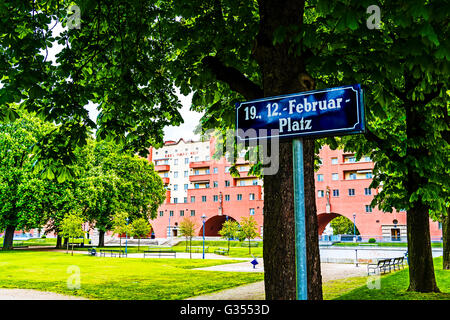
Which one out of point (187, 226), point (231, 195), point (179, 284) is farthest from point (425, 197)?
point (231, 195)

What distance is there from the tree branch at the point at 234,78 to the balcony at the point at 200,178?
68414mm

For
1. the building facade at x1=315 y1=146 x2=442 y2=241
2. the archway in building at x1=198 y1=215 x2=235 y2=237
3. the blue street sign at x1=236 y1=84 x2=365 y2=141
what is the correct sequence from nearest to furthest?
the blue street sign at x1=236 y1=84 x2=365 y2=141, the building facade at x1=315 y1=146 x2=442 y2=241, the archway in building at x1=198 y1=215 x2=235 y2=237

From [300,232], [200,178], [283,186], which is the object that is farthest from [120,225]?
[300,232]

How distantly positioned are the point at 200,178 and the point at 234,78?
231 ft

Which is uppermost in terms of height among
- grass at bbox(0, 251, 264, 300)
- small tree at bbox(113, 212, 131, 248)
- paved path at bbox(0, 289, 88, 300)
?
small tree at bbox(113, 212, 131, 248)

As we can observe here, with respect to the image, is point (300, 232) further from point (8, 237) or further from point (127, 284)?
point (8, 237)

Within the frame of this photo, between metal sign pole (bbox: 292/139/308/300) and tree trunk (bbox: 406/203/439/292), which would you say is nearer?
metal sign pole (bbox: 292/139/308/300)

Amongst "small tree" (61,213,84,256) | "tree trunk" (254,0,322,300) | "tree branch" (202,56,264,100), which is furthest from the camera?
"small tree" (61,213,84,256)

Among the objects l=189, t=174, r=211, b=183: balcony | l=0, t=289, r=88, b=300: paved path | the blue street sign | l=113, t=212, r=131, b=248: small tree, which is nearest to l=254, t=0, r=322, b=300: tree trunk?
the blue street sign

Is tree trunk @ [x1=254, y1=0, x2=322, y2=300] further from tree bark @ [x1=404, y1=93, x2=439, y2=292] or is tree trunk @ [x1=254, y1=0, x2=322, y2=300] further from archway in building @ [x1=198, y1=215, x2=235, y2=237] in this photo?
archway in building @ [x1=198, y1=215, x2=235, y2=237]

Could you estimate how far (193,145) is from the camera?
3250 inches

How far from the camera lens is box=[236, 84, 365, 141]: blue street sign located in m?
2.68

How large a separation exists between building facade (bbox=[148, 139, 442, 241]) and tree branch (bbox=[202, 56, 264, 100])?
4090cm
